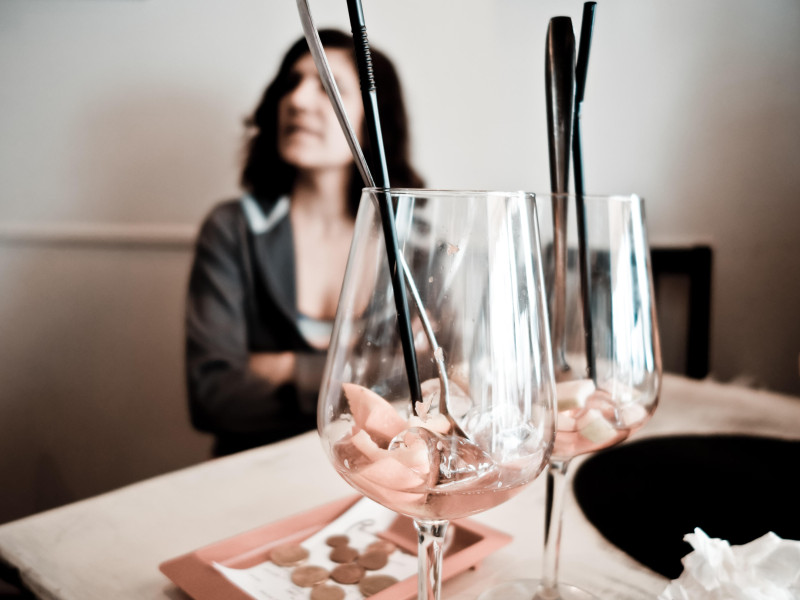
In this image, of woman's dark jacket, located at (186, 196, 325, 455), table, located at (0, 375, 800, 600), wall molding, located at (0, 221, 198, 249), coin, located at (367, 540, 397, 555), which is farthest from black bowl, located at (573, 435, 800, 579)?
wall molding, located at (0, 221, 198, 249)

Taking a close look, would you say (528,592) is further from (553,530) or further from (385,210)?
(385,210)

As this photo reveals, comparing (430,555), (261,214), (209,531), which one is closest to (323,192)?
(261,214)

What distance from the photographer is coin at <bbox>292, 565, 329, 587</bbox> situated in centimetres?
36

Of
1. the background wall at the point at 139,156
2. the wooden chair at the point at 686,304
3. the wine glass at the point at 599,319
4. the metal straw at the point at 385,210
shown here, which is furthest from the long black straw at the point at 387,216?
the wooden chair at the point at 686,304

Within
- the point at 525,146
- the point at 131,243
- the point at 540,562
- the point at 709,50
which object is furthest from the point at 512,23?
the point at 540,562

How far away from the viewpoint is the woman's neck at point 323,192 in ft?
2.39

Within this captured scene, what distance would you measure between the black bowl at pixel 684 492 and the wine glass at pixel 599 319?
0.11 meters

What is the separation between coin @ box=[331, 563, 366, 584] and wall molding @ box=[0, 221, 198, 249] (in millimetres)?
406

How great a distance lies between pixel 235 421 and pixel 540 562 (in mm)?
427

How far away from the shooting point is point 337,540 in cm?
41

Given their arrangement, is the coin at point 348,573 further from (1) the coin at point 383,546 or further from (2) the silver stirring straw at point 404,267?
(2) the silver stirring straw at point 404,267

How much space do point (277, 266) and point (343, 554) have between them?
411 millimetres

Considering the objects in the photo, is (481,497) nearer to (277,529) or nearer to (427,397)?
(427,397)

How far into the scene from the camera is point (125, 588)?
1.17 feet
